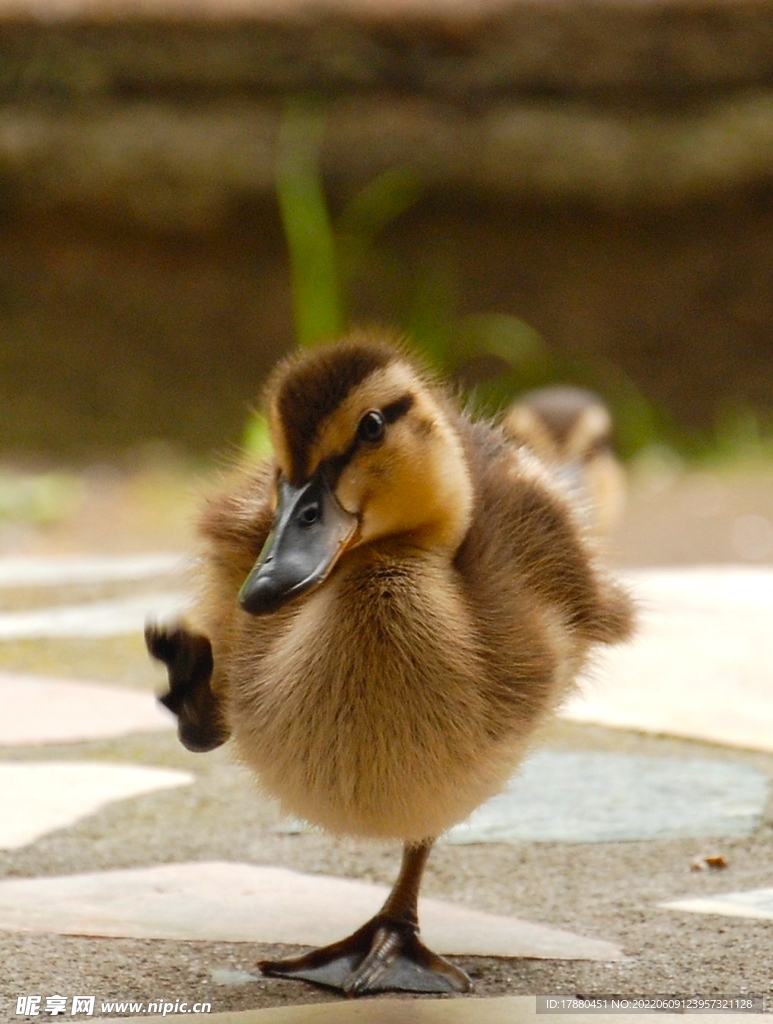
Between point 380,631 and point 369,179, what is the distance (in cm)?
667

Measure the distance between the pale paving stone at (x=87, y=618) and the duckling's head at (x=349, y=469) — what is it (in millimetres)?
1980

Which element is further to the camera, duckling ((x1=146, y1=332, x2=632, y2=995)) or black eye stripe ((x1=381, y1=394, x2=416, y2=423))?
black eye stripe ((x1=381, y1=394, x2=416, y2=423))

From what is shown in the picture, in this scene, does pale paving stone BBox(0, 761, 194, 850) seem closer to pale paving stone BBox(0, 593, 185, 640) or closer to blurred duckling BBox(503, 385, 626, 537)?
pale paving stone BBox(0, 593, 185, 640)

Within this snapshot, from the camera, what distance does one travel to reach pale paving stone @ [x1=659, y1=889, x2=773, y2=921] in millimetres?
2389

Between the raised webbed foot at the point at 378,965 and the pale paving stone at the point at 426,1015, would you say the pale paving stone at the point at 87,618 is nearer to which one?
the raised webbed foot at the point at 378,965

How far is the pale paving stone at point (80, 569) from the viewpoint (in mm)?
5062

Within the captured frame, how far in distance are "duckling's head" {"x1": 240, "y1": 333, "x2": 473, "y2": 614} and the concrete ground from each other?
1.88 ft

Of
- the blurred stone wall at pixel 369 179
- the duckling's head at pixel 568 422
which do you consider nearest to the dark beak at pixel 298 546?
the duckling's head at pixel 568 422

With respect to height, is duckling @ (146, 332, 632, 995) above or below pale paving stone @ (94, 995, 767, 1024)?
above

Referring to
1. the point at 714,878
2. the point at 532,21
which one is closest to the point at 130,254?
the point at 532,21

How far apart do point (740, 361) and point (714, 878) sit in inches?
263

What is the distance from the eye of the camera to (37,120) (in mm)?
8336

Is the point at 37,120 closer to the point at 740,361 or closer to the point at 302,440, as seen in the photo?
the point at 740,361

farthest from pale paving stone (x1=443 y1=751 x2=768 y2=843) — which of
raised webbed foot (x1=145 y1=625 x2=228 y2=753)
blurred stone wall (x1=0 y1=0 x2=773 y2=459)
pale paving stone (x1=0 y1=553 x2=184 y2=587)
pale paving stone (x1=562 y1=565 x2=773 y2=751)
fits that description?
blurred stone wall (x1=0 y1=0 x2=773 y2=459)
